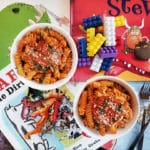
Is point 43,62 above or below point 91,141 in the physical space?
above

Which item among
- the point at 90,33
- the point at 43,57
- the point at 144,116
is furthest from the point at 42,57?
the point at 144,116

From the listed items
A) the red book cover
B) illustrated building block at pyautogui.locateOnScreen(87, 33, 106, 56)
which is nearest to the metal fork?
the red book cover

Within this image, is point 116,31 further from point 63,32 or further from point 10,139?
point 10,139

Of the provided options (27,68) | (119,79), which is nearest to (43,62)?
(27,68)

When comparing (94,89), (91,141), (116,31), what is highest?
(116,31)

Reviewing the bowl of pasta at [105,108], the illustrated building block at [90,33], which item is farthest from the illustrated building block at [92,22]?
the bowl of pasta at [105,108]

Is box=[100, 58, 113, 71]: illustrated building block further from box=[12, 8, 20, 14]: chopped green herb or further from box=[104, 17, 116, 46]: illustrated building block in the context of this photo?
box=[12, 8, 20, 14]: chopped green herb
